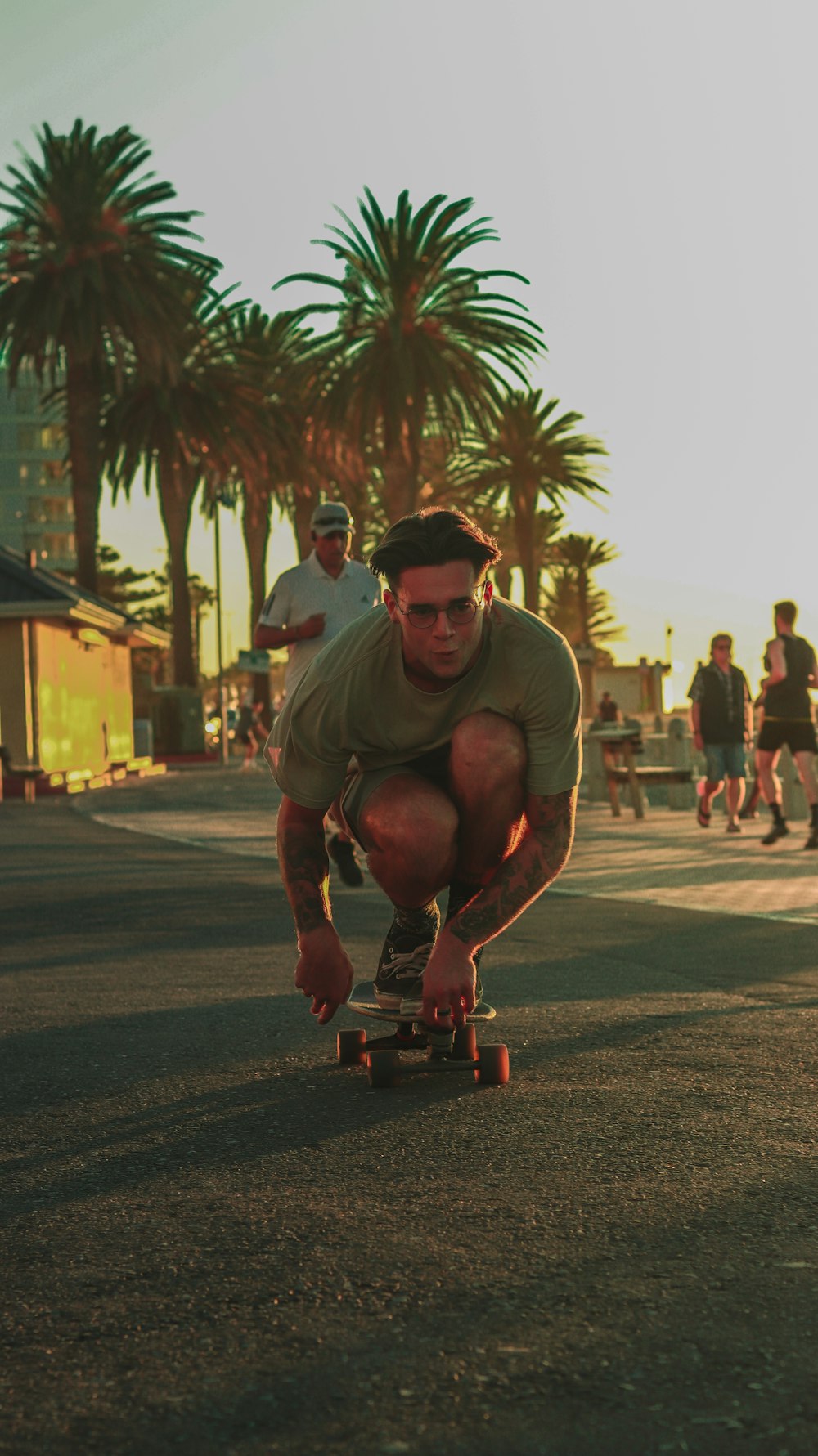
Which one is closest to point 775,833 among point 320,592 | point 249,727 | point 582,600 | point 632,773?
point 632,773

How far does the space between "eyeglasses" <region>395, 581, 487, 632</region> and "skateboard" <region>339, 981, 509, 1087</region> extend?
826 mm

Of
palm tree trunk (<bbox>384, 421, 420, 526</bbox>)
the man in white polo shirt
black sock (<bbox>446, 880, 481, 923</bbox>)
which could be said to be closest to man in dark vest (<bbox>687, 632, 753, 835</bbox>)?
the man in white polo shirt

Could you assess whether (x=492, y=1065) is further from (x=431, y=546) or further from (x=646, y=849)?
(x=646, y=849)

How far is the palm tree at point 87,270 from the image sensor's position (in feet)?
119

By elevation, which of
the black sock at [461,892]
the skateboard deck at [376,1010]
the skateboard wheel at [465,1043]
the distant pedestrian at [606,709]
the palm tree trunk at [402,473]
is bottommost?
the skateboard wheel at [465,1043]

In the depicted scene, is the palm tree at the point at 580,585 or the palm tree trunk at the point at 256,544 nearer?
the palm tree trunk at the point at 256,544

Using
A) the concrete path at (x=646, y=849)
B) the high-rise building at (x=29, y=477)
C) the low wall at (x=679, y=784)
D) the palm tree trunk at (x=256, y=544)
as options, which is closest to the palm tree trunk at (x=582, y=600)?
the palm tree trunk at (x=256, y=544)

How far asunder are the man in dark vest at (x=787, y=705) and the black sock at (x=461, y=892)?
9640 millimetres

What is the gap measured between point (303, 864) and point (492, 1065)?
604mm

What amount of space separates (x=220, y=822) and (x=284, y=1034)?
13.8 metres

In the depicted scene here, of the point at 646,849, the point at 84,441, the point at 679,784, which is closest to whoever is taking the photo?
the point at 646,849

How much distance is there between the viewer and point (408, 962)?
12.9 feet

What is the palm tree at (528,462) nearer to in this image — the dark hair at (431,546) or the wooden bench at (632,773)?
the wooden bench at (632,773)

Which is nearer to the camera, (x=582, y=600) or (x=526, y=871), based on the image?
(x=526, y=871)
